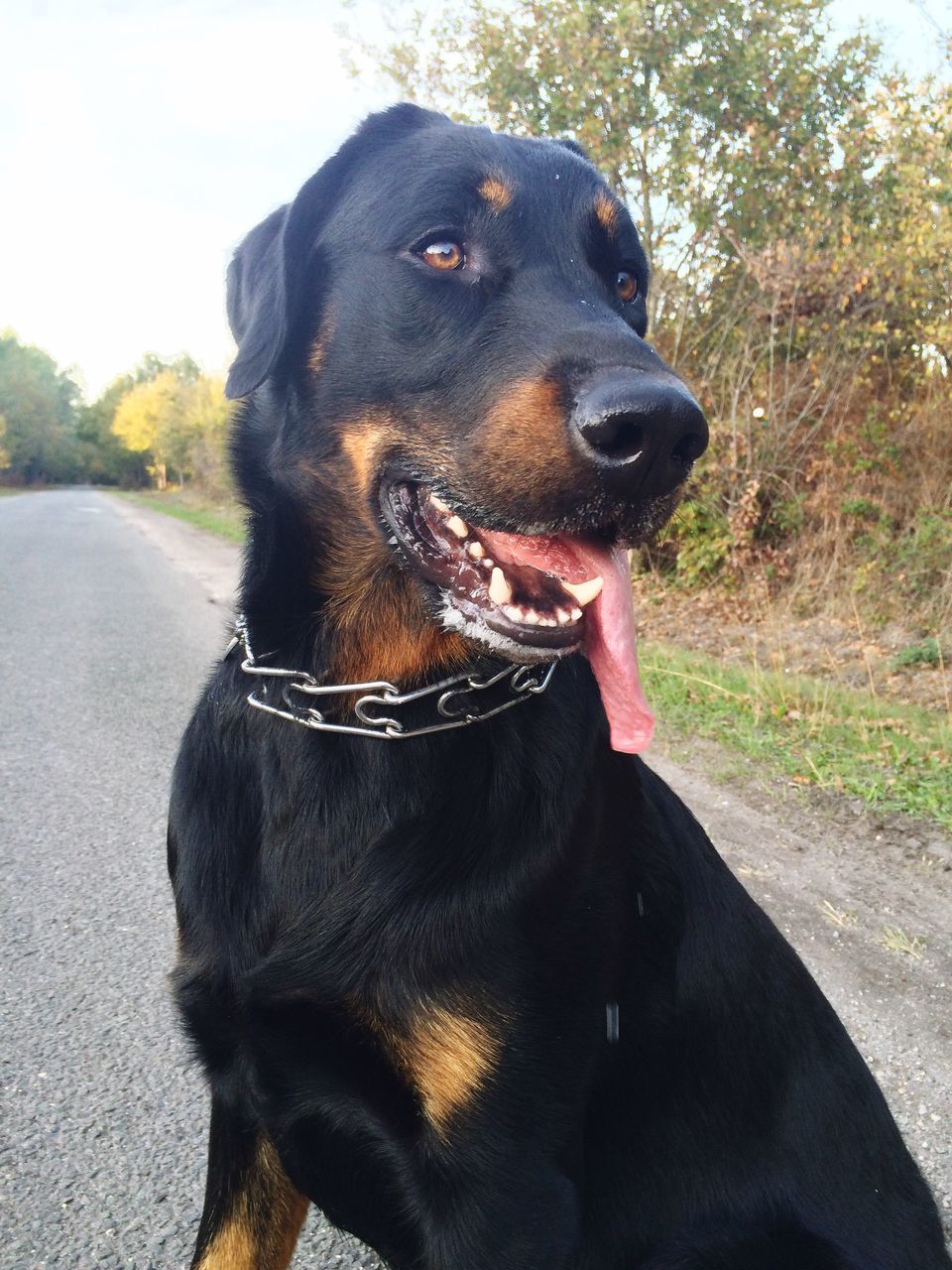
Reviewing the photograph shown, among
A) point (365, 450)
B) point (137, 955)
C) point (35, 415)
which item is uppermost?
point (365, 450)

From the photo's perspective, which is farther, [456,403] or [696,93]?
[696,93]

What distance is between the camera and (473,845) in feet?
5.33

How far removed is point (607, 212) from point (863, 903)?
2617 mm

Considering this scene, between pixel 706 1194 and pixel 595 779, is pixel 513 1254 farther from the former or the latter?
pixel 595 779

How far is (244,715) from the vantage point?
1.87 metres

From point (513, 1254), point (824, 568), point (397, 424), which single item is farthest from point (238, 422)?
point (824, 568)

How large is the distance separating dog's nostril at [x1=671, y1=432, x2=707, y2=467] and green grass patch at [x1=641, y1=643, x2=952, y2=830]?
125 inches

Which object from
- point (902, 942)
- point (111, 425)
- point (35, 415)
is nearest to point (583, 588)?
point (902, 942)

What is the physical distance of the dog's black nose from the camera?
1.48 meters

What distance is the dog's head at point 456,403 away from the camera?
1.61 metres

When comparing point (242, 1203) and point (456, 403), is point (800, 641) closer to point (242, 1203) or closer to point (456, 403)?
point (456, 403)

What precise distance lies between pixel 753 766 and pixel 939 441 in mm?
6391

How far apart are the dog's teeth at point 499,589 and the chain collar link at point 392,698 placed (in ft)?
0.52

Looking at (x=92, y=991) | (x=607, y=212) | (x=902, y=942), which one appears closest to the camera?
(x=607, y=212)
